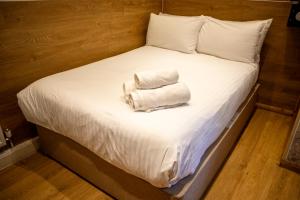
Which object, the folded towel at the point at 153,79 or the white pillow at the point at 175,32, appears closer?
the folded towel at the point at 153,79

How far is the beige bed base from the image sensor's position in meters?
1.21

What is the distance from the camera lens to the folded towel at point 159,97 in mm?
Answer: 1240

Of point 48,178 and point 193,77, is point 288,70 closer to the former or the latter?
point 193,77

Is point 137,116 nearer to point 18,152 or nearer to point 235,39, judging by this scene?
point 18,152

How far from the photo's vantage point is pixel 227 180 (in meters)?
1.65

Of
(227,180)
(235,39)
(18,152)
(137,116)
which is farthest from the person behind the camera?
(235,39)

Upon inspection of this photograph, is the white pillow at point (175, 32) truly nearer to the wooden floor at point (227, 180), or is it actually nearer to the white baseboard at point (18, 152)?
the wooden floor at point (227, 180)

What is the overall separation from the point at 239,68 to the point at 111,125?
132cm

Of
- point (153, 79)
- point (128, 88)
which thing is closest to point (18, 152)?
point (128, 88)

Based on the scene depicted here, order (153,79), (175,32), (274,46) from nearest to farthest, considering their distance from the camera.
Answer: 1. (153,79)
2. (274,46)
3. (175,32)

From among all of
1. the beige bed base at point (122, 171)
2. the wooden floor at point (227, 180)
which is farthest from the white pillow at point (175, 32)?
the wooden floor at point (227, 180)

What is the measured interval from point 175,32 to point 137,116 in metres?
1.49

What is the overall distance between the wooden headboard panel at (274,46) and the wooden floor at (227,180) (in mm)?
656

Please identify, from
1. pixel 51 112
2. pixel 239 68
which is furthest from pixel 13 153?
pixel 239 68
